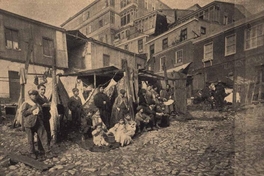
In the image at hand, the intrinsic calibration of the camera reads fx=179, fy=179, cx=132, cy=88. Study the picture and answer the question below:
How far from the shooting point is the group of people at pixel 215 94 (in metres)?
2.68

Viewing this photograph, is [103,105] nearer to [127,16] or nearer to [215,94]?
[127,16]

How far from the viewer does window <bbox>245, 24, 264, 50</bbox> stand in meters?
2.11

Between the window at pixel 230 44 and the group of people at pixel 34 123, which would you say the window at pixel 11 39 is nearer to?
the group of people at pixel 34 123

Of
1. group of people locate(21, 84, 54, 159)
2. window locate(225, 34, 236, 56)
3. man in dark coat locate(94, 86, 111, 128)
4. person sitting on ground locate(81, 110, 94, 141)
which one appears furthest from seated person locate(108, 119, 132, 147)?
window locate(225, 34, 236, 56)

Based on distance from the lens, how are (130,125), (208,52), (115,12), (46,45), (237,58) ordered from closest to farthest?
(115,12) < (237,58) < (130,125) < (208,52) < (46,45)

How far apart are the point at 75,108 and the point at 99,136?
97 cm

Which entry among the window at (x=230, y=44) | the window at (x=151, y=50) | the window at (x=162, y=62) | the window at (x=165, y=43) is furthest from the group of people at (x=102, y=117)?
the window at (x=230, y=44)

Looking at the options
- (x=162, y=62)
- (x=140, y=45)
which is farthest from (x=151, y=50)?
(x=162, y=62)

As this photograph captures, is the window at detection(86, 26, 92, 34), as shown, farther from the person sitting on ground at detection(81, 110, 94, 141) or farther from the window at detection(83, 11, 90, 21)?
the person sitting on ground at detection(81, 110, 94, 141)

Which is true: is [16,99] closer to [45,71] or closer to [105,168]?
[45,71]

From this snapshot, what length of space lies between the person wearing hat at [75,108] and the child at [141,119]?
3.49 ft

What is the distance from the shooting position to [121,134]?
8.71 feet

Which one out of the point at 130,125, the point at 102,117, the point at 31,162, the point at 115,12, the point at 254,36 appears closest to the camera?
the point at 31,162

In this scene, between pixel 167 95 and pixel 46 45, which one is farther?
pixel 167 95
